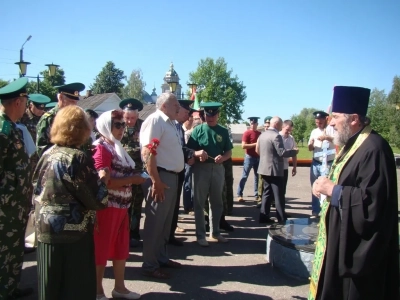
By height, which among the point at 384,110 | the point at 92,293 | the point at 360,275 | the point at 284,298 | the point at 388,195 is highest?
the point at 384,110

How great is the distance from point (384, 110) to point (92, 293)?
47.2 m

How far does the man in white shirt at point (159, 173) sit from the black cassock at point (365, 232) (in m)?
1.99

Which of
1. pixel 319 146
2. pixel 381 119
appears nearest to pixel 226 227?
pixel 319 146

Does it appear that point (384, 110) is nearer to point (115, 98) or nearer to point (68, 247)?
point (115, 98)

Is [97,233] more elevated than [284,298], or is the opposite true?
[97,233]

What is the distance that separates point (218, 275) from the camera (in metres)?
4.38

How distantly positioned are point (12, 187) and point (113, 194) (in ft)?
2.90

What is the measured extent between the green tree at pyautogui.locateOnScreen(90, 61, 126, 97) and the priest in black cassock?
232 ft

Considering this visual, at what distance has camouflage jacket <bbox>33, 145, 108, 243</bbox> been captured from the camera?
8.45ft

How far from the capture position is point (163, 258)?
4516 millimetres

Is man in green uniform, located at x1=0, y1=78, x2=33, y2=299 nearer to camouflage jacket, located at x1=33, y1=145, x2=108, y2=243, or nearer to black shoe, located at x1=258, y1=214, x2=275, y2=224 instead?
camouflage jacket, located at x1=33, y1=145, x2=108, y2=243

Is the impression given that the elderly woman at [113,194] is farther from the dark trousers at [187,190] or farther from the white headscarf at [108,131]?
the dark trousers at [187,190]

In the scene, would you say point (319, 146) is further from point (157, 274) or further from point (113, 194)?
point (113, 194)

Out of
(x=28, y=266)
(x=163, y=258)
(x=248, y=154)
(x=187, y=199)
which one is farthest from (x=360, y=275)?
(x=248, y=154)
